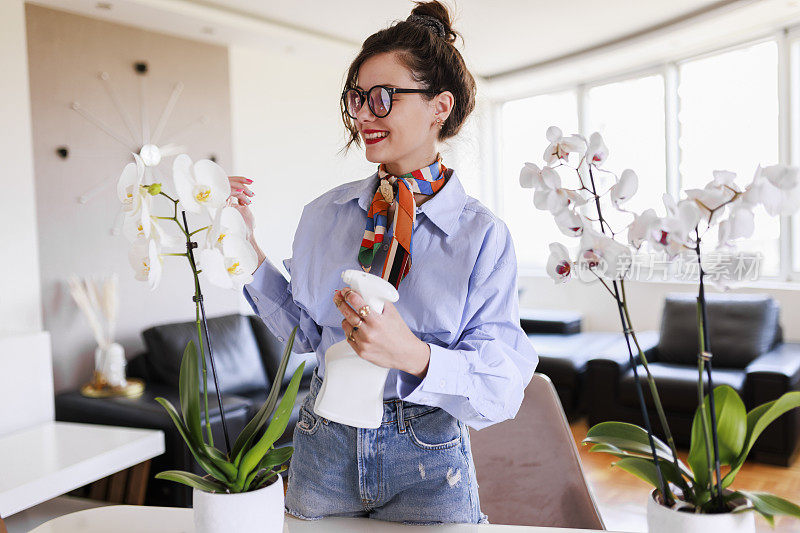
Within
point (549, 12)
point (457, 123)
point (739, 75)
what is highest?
point (549, 12)

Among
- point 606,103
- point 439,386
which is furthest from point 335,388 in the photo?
point 606,103

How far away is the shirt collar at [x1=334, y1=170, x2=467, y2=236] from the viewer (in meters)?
1.15

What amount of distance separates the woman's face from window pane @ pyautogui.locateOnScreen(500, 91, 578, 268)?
5671mm

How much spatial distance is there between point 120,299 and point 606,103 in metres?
4.57

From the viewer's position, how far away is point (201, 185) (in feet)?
2.64

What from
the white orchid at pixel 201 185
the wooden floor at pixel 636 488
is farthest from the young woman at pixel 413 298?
the wooden floor at pixel 636 488

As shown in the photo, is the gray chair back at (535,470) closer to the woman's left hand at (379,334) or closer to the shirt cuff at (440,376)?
the shirt cuff at (440,376)

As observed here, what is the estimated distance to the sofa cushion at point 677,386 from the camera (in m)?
3.93

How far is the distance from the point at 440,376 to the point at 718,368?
3.93 m

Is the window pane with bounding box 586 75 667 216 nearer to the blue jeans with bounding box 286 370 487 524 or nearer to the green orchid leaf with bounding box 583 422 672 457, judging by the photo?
the blue jeans with bounding box 286 370 487 524

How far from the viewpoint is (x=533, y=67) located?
20.0ft

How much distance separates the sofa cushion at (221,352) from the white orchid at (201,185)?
296cm

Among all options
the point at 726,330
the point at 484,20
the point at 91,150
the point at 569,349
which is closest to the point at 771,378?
the point at 726,330

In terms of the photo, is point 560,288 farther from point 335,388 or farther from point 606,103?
point 335,388
